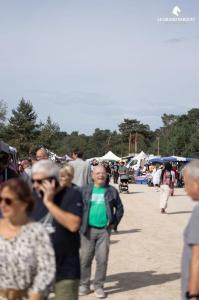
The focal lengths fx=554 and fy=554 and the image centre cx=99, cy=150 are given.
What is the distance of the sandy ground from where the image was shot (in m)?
7.38

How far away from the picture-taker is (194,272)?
319 cm

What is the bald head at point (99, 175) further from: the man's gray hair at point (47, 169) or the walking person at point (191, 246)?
the walking person at point (191, 246)

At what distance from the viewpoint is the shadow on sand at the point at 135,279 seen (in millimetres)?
7586

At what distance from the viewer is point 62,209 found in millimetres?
3961

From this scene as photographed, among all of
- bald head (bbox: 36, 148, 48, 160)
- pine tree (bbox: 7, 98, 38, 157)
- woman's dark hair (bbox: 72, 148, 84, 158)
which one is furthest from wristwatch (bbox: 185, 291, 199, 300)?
pine tree (bbox: 7, 98, 38, 157)

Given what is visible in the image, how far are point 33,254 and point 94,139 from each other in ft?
514

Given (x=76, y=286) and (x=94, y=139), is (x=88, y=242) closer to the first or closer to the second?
(x=76, y=286)

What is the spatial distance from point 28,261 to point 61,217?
835 millimetres

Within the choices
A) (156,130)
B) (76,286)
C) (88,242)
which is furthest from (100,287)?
(156,130)

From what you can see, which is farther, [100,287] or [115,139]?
[115,139]

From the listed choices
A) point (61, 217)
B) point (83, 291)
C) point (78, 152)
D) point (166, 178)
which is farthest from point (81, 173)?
point (166, 178)

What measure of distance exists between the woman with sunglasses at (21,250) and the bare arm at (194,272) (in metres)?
0.80

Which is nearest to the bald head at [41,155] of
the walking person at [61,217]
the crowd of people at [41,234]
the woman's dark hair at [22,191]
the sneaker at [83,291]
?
the sneaker at [83,291]

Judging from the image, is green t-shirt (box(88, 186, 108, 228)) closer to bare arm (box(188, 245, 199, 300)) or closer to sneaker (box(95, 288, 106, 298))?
sneaker (box(95, 288, 106, 298))
